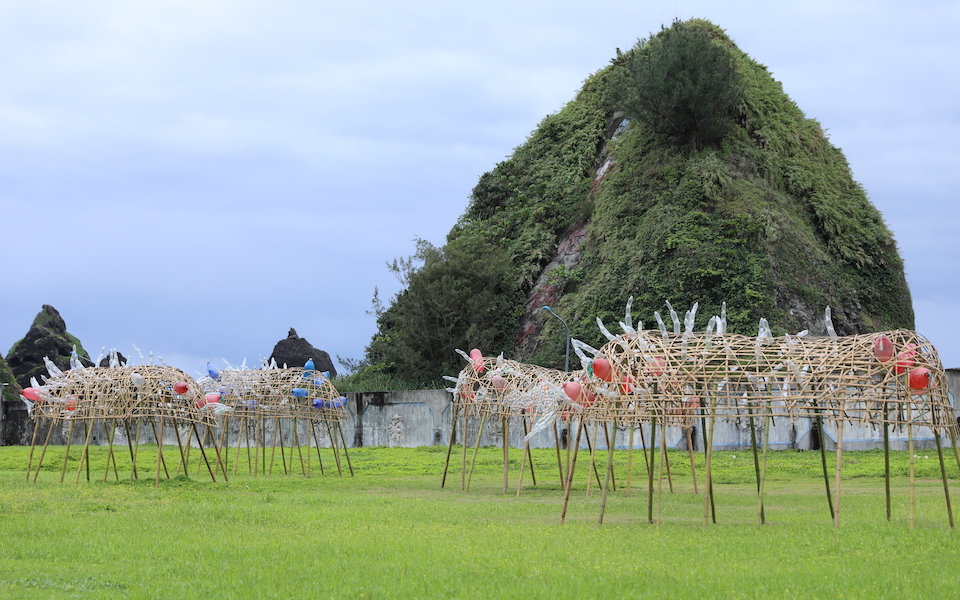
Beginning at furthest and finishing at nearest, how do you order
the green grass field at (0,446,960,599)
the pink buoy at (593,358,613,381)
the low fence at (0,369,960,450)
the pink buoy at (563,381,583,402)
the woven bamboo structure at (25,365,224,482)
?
the low fence at (0,369,960,450) < the woven bamboo structure at (25,365,224,482) < the pink buoy at (563,381,583,402) < the pink buoy at (593,358,613,381) < the green grass field at (0,446,960,599)

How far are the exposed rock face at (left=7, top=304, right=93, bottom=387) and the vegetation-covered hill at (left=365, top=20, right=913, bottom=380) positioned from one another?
55.5 feet

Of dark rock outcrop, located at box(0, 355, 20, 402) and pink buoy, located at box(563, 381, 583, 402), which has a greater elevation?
dark rock outcrop, located at box(0, 355, 20, 402)

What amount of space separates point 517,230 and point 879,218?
15958 millimetres

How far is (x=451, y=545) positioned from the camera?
33.8ft

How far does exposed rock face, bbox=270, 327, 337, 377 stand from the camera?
164ft

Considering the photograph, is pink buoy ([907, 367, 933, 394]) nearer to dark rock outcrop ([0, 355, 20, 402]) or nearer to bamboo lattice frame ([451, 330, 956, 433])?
bamboo lattice frame ([451, 330, 956, 433])

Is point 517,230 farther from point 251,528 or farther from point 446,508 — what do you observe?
point 251,528

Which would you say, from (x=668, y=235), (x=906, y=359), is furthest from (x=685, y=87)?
(x=906, y=359)

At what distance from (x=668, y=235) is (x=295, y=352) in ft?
69.0

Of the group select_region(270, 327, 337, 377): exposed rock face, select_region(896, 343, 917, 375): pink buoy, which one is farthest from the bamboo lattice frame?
select_region(270, 327, 337, 377): exposed rock face

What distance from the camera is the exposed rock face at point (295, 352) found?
49.9m

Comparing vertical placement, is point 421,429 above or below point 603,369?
below

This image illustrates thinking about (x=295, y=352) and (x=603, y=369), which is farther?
(x=295, y=352)

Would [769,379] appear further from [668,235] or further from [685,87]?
[685,87]
